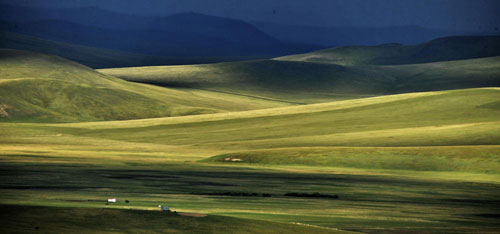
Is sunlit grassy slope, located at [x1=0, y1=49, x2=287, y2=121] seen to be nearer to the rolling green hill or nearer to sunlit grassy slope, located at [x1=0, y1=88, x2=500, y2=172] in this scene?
sunlit grassy slope, located at [x1=0, y1=88, x2=500, y2=172]

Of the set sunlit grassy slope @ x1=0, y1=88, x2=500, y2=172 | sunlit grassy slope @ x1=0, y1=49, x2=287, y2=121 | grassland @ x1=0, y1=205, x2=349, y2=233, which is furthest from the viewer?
sunlit grassy slope @ x1=0, y1=49, x2=287, y2=121

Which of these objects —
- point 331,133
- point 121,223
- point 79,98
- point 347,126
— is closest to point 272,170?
point 331,133

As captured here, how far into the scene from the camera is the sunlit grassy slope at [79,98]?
14199 centimetres

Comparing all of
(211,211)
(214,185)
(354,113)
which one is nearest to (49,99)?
(354,113)

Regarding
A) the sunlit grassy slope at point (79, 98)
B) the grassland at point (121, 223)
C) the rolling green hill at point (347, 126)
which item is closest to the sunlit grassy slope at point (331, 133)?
the rolling green hill at point (347, 126)

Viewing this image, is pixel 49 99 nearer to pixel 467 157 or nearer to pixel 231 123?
pixel 231 123

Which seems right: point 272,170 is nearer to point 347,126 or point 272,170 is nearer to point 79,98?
point 347,126

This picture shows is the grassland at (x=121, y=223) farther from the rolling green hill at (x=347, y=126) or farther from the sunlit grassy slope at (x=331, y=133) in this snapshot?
the rolling green hill at (x=347, y=126)

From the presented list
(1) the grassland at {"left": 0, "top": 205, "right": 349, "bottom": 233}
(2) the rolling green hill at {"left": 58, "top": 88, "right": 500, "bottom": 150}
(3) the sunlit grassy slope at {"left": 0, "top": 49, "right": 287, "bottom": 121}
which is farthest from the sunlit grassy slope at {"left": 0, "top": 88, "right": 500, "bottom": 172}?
(1) the grassland at {"left": 0, "top": 205, "right": 349, "bottom": 233}

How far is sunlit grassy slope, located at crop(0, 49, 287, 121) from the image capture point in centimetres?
14199

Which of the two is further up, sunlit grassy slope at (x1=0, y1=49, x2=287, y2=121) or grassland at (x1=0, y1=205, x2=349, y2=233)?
sunlit grassy slope at (x1=0, y1=49, x2=287, y2=121)

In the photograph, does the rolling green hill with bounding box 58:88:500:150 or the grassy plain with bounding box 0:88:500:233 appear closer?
the grassy plain with bounding box 0:88:500:233

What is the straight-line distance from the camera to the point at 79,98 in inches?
6058

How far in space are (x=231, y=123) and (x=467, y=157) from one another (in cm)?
4815
